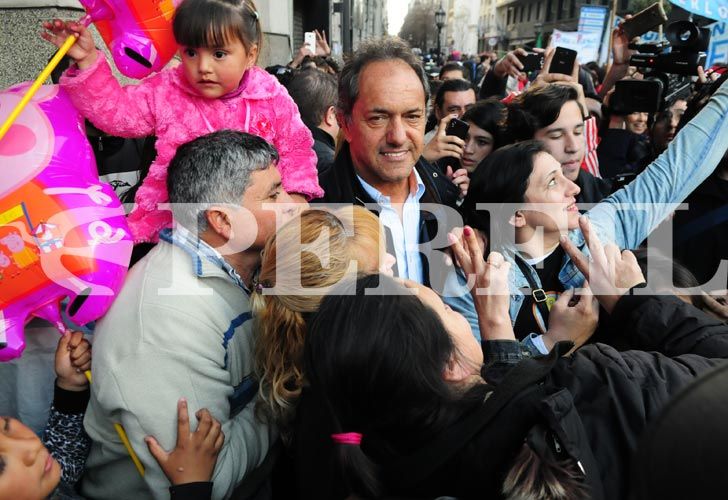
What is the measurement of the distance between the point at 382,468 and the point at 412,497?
9 centimetres

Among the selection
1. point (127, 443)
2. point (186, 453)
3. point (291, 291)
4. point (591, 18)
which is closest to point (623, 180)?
point (291, 291)

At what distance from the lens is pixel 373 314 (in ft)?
3.96

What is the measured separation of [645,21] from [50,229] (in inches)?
164

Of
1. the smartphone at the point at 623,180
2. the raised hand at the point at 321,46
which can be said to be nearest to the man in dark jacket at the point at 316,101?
the smartphone at the point at 623,180

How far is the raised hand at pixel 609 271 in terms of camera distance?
1663mm

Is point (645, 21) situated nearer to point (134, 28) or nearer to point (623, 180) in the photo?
point (623, 180)

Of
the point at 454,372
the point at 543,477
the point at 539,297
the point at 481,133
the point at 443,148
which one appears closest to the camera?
the point at 543,477

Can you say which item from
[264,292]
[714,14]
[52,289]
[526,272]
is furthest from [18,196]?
[714,14]

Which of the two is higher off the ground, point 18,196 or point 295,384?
point 18,196

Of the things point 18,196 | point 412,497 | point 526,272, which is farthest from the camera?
point 526,272

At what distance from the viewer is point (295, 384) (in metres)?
1.69

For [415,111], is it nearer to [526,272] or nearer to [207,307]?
[526,272]

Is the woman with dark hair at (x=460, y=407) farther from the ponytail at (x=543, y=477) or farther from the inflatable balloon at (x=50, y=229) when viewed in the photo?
the inflatable balloon at (x=50, y=229)

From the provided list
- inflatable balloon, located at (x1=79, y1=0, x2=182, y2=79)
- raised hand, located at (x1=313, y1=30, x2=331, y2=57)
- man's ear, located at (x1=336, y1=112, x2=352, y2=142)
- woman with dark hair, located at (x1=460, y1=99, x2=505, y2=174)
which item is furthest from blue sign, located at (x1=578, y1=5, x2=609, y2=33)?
inflatable balloon, located at (x1=79, y1=0, x2=182, y2=79)
